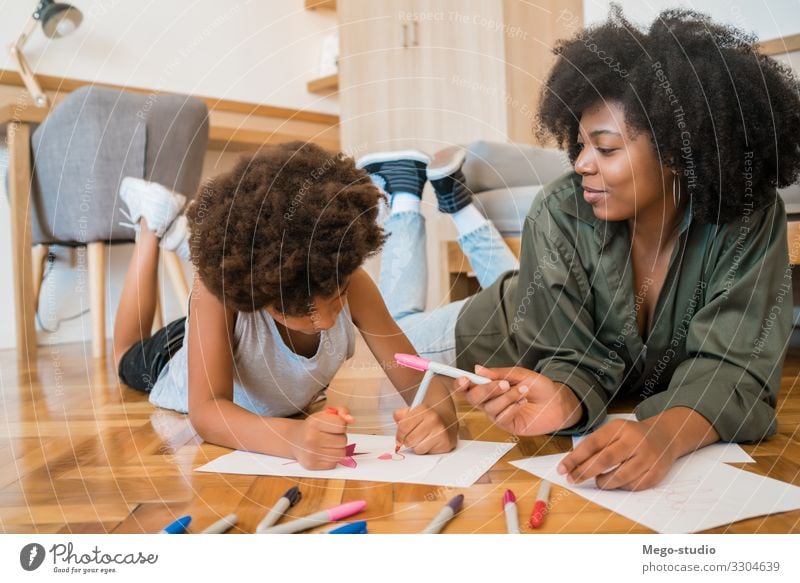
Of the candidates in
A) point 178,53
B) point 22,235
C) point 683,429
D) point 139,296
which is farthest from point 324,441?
point 22,235

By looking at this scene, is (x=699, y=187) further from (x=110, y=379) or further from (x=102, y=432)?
(x=110, y=379)

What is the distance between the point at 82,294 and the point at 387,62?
831mm

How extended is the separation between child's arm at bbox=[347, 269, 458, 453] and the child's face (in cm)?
7

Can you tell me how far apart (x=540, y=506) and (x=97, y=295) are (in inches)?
36.8

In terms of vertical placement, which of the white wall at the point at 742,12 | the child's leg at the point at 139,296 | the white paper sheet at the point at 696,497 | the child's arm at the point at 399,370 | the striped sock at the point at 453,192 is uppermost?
the white wall at the point at 742,12

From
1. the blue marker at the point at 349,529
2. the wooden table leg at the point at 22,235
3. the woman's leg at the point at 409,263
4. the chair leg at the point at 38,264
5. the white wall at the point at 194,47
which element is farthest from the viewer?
the chair leg at the point at 38,264

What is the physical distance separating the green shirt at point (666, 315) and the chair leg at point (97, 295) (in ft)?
2.34

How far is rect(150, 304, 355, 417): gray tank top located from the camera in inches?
26.7

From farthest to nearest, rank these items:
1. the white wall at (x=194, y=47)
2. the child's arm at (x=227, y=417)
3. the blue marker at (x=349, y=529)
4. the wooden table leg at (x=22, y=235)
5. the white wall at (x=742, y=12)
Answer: the wooden table leg at (x=22, y=235) → the white wall at (x=194, y=47) → the white wall at (x=742, y=12) → the child's arm at (x=227, y=417) → the blue marker at (x=349, y=529)

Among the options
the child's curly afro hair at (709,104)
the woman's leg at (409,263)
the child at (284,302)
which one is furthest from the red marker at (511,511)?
the woman's leg at (409,263)

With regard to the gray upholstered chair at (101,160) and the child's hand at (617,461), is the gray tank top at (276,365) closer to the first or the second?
the child's hand at (617,461)

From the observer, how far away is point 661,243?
693 mm

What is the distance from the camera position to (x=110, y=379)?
3.34ft

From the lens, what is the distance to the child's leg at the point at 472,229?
995 millimetres
